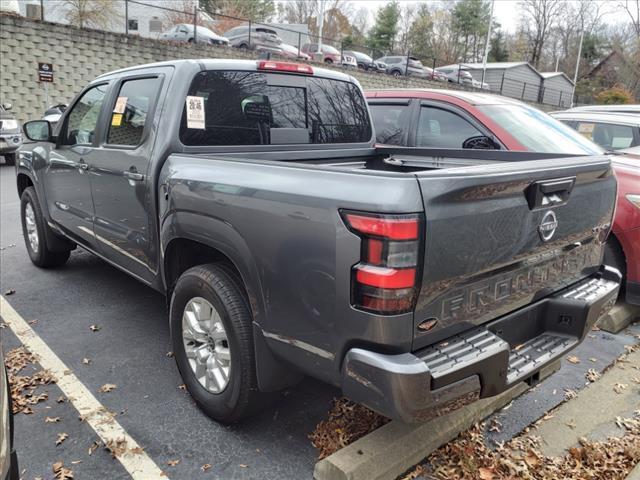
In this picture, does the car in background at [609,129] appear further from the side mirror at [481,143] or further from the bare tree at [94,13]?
the bare tree at [94,13]

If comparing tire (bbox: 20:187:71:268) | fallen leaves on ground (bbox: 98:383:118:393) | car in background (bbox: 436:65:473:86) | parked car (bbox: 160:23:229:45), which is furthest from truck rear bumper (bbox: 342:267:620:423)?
car in background (bbox: 436:65:473:86)

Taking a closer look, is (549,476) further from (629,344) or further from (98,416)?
(98,416)

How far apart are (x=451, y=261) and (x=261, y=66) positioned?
2.10 metres

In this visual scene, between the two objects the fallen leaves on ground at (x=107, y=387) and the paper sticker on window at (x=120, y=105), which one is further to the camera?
the paper sticker on window at (x=120, y=105)

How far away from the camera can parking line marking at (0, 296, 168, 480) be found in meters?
2.59

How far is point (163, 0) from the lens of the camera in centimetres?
3859

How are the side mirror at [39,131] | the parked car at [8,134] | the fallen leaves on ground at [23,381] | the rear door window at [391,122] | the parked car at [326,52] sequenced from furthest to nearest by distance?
the parked car at [326,52] < the parked car at [8,134] < the rear door window at [391,122] < the side mirror at [39,131] < the fallen leaves on ground at [23,381]

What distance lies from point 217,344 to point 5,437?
1192 millimetres

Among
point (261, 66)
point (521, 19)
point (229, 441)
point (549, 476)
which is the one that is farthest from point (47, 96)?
point (521, 19)

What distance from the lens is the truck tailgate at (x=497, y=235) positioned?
6.59 ft

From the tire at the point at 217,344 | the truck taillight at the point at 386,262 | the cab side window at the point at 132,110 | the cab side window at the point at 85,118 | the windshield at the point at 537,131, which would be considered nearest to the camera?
the truck taillight at the point at 386,262

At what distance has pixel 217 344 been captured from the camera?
2.83 metres

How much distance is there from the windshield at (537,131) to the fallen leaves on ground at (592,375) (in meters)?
2.11

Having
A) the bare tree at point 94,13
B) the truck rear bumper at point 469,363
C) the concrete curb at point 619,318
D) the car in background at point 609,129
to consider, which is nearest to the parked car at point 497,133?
the concrete curb at point 619,318
